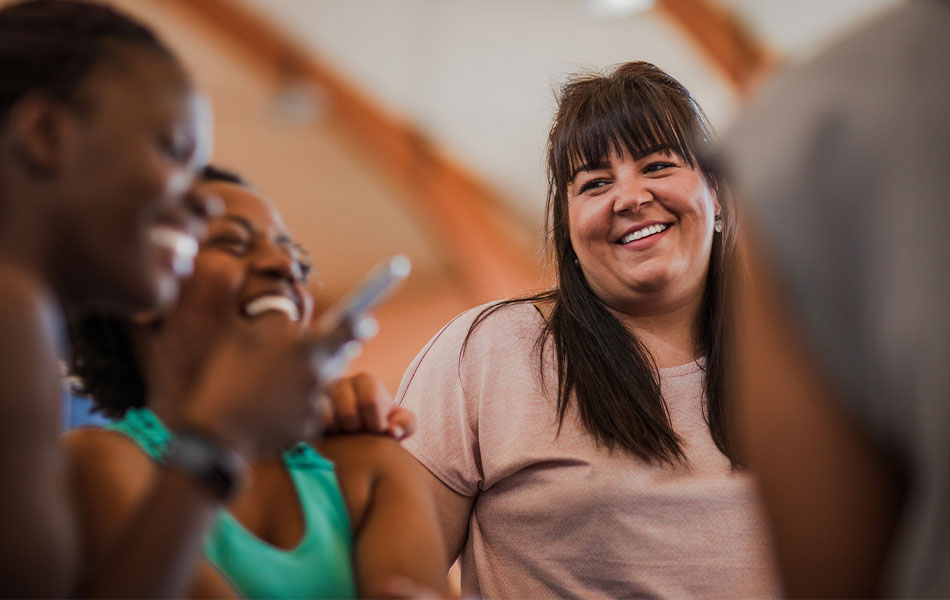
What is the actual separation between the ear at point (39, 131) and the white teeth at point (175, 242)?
0.08 metres

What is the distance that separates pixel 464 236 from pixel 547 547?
238 inches

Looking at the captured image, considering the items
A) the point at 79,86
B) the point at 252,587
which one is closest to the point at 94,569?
the point at 252,587

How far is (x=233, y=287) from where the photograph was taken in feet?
3.26

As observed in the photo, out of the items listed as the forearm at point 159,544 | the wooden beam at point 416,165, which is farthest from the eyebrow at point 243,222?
the wooden beam at point 416,165

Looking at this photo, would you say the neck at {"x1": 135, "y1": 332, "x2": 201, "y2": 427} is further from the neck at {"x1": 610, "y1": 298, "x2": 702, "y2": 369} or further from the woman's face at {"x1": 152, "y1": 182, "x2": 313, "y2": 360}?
the neck at {"x1": 610, "y1": 298, "x2": 702, "y2": 369}

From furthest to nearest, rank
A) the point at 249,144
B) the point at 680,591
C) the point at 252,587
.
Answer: the point at 249,144 < the point at 680,591 < the point at 252,587

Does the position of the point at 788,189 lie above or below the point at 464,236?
above

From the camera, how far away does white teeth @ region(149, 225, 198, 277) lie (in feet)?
2.48

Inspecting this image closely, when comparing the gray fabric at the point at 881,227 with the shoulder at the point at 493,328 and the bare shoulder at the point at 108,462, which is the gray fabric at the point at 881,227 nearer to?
the bare shoulder at the point at 108,462

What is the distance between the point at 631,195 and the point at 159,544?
953 millimetres

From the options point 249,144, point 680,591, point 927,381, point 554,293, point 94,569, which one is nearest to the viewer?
point 927,381

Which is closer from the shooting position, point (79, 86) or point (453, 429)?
point (79, 86)

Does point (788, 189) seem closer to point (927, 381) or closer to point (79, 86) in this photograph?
point (927, 381)

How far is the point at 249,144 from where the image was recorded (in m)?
7.16
